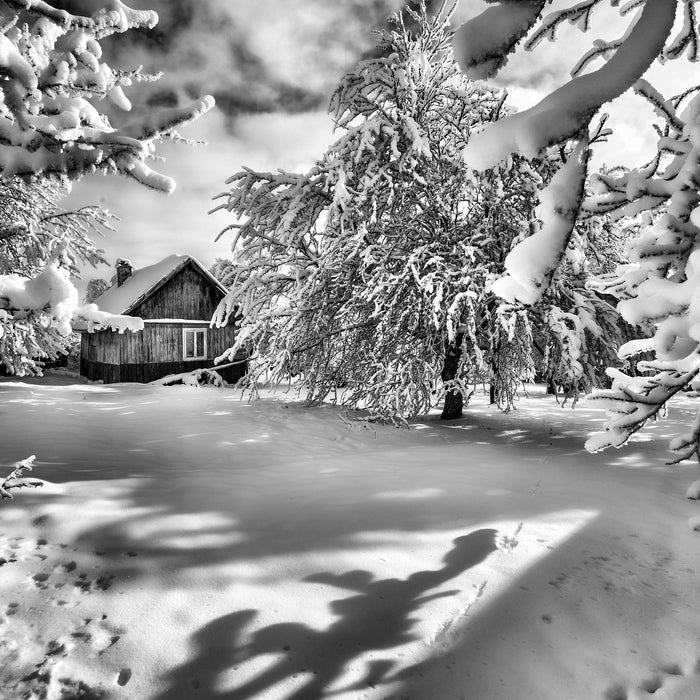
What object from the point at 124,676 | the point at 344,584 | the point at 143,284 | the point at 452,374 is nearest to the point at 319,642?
the point at 344,584

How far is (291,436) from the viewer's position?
733 cm

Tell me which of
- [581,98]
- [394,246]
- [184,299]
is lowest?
[581,98]

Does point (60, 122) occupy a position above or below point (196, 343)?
above

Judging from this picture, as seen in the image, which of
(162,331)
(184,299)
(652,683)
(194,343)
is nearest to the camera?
(652,683)

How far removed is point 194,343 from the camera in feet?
66.9

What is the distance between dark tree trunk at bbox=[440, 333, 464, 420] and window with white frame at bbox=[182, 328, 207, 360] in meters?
14.2

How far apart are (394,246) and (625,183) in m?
5.33

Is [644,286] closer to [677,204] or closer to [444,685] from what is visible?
[677,204]

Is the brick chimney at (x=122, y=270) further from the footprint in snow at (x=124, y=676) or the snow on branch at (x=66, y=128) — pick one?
the footprint in snow at (x=124, y=676)

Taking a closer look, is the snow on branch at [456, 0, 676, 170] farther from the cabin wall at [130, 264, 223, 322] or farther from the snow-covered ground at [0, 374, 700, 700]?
the cabin wall at [130, 264, 223, 322]

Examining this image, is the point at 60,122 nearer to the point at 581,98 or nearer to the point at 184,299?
the point at 581,98

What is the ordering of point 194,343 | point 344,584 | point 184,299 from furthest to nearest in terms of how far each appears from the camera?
1. point 194,343
2. point 184,299
3. point 344,584

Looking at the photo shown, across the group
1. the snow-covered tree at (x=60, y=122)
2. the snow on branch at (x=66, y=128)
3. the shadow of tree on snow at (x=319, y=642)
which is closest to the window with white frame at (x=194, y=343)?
the snow-covered tree at (x=60, y=122)

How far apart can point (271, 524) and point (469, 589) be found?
4.75 ft
